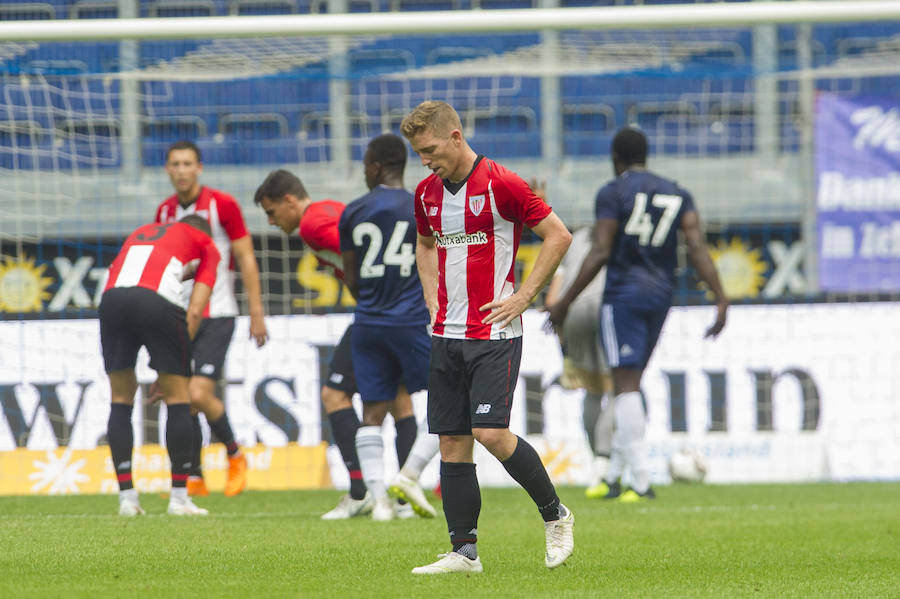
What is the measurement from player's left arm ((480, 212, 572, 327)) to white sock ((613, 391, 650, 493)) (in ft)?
11.1

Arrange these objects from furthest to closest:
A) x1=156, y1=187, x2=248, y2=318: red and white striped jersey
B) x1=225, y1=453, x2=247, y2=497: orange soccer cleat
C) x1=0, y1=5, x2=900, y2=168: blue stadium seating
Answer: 1. x1=0, y1=5, x2=900, y2=168: blue stadium seating
2. x1=225, y1=453, x2=247, y2=497: orange soccer cleat
3. x1=156, y1=187, x2=248, y2=318: red and white striped jersey

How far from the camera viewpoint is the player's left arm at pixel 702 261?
Answer: 25.2 ft

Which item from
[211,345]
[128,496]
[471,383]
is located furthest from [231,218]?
[471,383]

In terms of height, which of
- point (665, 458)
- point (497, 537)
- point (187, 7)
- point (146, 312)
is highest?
point (187, 7)

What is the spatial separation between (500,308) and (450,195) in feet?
1.40

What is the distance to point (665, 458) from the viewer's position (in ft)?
30.9

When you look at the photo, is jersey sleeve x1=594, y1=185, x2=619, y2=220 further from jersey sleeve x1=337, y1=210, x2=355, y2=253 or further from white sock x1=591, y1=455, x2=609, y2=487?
jersey sleeve x1=337, y1=210, x2=355, y2=253

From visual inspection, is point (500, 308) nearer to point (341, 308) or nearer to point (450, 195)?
point (450, 195)

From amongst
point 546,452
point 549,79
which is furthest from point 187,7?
point 546,452

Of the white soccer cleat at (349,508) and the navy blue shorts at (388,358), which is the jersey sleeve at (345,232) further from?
the white soccer cleat at (349,508)

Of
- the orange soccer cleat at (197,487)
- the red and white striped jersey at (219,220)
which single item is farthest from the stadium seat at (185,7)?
the orange soccer cleat at (197,487)

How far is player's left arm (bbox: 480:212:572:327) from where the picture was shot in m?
4.26

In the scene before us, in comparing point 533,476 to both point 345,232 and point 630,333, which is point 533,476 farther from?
point 630,333

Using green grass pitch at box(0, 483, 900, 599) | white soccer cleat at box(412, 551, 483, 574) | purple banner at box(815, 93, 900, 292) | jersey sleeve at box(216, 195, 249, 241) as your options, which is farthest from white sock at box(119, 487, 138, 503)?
purple banner at box(815, 93, 900, 292)
